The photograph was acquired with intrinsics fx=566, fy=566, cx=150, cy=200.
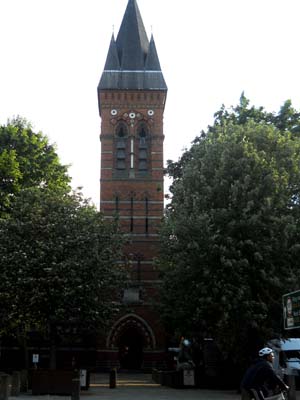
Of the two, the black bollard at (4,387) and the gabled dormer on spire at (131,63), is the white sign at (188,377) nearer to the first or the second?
the black bollard at (4,387)

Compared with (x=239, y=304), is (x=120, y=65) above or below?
above

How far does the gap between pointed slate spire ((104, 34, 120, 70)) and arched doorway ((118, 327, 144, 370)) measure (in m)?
20.9

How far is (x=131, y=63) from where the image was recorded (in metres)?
46.4

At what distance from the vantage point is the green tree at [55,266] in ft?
80.0

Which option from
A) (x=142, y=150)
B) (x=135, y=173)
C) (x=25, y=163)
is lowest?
(x=25, y=163)

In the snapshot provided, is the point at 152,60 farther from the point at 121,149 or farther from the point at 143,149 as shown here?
the point at 121,149

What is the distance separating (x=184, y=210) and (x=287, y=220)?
445 cm

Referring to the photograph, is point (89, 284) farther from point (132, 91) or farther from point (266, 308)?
point (132, 91)

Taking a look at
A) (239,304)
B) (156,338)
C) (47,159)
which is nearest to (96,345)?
(156,338)

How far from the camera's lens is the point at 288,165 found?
24.1 meters

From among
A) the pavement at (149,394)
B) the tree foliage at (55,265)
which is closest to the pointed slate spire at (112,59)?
the tree foliage at (55,265)

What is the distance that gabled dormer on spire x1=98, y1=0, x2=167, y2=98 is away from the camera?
45.7 m

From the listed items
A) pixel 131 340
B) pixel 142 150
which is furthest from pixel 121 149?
pixel 131 340

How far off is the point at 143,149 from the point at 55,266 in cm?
2188
